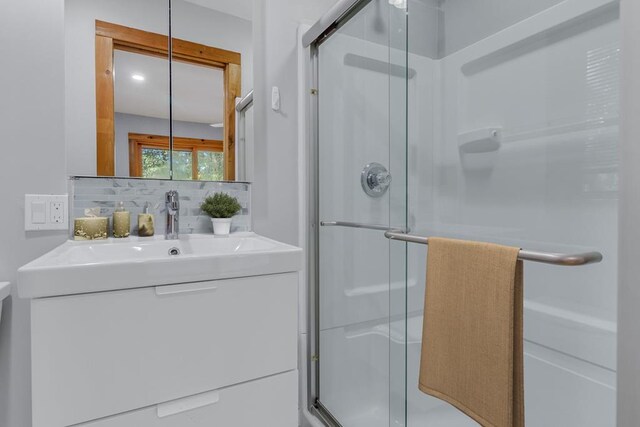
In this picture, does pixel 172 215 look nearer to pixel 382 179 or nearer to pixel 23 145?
pixel 23 145

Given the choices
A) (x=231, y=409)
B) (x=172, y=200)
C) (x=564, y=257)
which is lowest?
(x=231, y=409)

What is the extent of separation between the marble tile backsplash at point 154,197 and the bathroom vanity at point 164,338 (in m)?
0.21

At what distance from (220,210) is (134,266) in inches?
24.2

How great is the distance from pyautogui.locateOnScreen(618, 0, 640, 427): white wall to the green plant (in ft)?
4.06

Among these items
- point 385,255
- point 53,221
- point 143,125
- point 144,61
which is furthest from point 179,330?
point 144,61

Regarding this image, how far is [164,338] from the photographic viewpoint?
880 mm

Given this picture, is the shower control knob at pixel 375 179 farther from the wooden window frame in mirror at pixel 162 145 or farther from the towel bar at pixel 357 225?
the wooden window frame in mirror at pixel 162 145

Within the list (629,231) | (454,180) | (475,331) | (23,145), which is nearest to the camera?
(629,231)

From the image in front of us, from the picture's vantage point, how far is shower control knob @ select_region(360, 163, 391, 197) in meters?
1.30

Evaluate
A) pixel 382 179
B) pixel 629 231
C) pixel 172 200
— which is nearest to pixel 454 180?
pixel 382 179

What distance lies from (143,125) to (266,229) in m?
0.64

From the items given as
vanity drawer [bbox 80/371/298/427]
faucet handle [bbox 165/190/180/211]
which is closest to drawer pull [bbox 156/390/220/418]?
vanity drawer [bbox 80/371/298/427]

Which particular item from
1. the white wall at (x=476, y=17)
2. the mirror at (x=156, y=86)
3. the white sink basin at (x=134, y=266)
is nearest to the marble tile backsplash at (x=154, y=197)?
the mirror at (x=156, y=86)

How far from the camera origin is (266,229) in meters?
1.56
